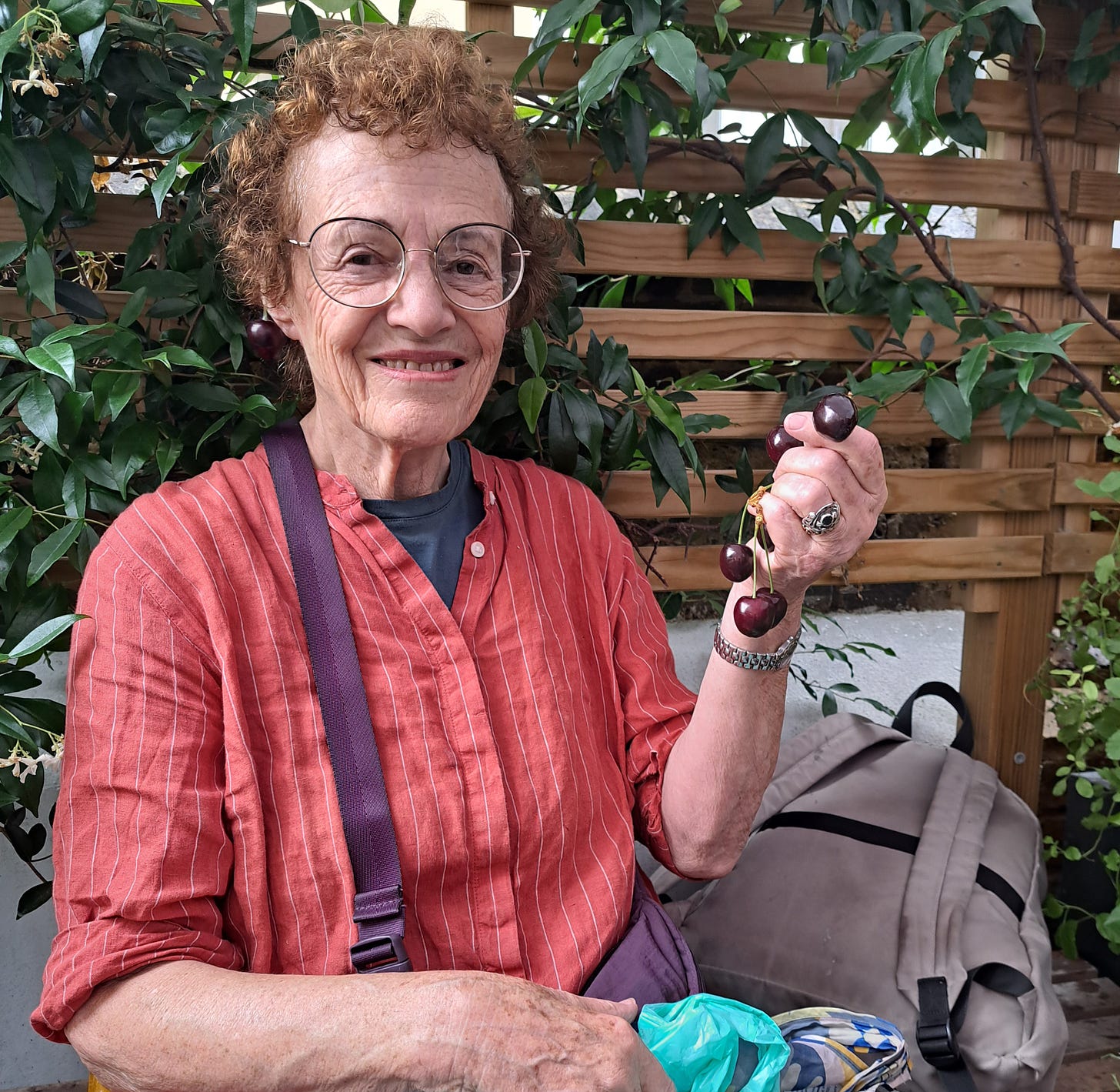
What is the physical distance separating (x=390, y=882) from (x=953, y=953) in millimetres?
848

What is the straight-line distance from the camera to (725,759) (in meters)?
1.19

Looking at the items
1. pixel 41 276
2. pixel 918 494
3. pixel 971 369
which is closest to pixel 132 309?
pixel 41 276

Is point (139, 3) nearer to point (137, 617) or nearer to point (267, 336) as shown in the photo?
point (267, 336)

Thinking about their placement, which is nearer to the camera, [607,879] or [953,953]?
[607,879]

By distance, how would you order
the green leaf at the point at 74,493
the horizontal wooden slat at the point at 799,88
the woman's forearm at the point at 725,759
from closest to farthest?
the woman's forearm at the point at 725,759
the green leaf at the point at 74,493
the horizontal wooden slat at the point at 799,88

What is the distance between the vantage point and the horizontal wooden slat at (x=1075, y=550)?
1950 millimetres

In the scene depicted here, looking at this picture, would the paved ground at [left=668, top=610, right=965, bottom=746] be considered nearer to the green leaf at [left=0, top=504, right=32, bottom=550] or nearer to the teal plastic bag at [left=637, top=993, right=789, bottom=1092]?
the teal plastic bag at [left=637, top=993, right=789, bottom=1092]

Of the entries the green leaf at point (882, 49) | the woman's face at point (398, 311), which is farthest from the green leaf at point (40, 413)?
the green leaf at point (882, 49)

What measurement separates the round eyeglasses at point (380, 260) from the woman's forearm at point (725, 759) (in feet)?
1.54

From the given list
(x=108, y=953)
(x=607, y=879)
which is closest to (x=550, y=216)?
(x=607, y=879)

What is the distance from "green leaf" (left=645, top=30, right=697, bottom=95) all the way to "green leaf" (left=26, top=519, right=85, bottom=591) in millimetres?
908

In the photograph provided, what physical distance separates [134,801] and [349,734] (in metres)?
0.22

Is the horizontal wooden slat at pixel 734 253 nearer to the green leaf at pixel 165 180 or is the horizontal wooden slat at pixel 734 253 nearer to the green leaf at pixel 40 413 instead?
the green leaf at pixel 165 180

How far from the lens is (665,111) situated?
145 cm
